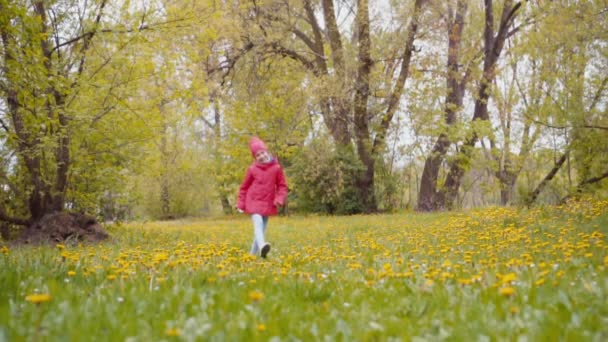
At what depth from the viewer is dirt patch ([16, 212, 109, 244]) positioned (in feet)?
32.6

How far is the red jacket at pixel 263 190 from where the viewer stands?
6.77 metres

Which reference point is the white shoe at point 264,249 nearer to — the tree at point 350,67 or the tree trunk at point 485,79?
the tree at point 350,67

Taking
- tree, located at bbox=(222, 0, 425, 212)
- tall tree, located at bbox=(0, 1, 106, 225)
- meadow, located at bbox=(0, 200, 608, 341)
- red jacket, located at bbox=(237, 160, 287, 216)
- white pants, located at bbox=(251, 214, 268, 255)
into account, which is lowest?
meadow, located at bbox=(0, 200, 608, 341)

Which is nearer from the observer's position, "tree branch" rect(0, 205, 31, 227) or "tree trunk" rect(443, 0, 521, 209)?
"tree branch" rect(0, 205, 31, 227)

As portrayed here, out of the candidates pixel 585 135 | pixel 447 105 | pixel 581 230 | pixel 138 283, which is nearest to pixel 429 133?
pixel 447 105

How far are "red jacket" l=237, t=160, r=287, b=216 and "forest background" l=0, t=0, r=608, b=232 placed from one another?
338 cm

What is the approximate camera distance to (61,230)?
1022cm

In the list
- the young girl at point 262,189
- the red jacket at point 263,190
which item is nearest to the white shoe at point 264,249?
the young girl at point 262,189

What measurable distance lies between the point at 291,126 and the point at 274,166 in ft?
57.8

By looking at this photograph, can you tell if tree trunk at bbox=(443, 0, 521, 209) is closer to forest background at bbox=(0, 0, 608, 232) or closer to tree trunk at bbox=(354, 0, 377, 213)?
forest background at bbox=(0, 0, 608, 232)

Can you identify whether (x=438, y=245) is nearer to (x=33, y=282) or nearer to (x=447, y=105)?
(x=33, y=282)

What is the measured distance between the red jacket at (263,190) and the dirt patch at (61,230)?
4961 mm

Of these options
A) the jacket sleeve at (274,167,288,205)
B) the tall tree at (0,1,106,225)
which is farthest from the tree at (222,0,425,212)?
the jacket sleeve at (274,167,288,205)

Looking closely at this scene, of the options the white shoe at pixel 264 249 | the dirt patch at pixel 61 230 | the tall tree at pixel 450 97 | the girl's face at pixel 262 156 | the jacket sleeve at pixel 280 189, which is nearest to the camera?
the white shoe at pixel 264 249
